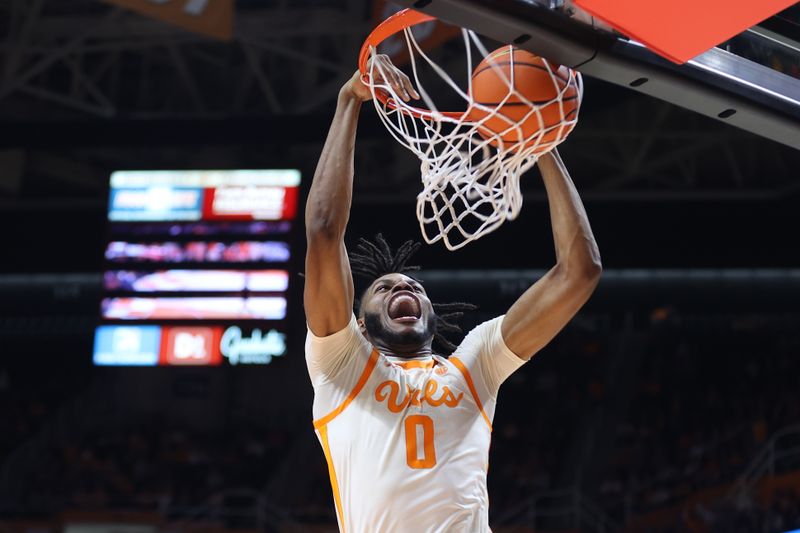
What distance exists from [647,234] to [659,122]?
2.08 meters

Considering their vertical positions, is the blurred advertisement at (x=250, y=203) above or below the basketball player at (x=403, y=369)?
above

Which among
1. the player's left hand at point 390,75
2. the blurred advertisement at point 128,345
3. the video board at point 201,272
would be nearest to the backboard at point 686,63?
the player's left hand at point 390,75

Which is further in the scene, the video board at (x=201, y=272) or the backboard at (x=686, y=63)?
the video board at (x=201, y=272)

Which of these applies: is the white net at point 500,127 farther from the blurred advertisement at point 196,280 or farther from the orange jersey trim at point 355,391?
the blurred advertisement at point 196,280

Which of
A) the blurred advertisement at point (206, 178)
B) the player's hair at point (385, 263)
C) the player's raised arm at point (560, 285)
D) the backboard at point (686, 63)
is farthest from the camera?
the blurred advertisement at point (206, 178)

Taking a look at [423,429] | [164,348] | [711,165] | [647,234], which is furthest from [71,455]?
[423,429]

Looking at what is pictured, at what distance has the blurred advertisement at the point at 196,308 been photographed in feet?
33.8

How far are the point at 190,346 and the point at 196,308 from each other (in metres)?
0.38

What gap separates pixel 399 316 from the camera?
132 inches

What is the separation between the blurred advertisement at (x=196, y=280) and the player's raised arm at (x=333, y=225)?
725 cm

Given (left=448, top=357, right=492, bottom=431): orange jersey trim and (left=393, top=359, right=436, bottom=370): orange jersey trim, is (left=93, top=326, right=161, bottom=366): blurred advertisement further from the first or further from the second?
(left=448, top=357, right=492, bottom=431): orange jersey trim

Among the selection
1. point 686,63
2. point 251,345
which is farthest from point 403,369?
point 251,345

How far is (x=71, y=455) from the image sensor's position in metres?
15.2

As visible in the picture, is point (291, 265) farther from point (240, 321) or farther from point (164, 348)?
point (164, 348)
